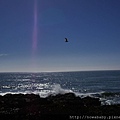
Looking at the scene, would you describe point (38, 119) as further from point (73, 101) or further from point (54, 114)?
point (73, 101)

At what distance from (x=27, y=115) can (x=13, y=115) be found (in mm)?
1469

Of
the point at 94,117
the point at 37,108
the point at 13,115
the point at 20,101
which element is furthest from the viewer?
the point at 20,101

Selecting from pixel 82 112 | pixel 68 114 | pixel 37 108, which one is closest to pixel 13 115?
pixel 37 108

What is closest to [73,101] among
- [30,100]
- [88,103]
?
[88,103]

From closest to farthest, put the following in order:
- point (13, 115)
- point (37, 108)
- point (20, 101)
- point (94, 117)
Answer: point (94, 117), point (13, 115), point (37, 108), point (20, 101)

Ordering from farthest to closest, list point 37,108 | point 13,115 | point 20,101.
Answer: point 20,101 → point 37,108 → point 13,115

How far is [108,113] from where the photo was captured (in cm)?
2141

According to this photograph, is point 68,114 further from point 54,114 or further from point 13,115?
point 13,115

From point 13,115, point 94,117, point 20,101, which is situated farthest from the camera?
point 20,101

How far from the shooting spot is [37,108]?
2359cm

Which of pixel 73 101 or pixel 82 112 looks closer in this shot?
pixel 82 112

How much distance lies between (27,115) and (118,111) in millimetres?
8866

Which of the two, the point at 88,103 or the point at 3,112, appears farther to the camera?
the point at 88,103

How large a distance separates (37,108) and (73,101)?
232 inches
